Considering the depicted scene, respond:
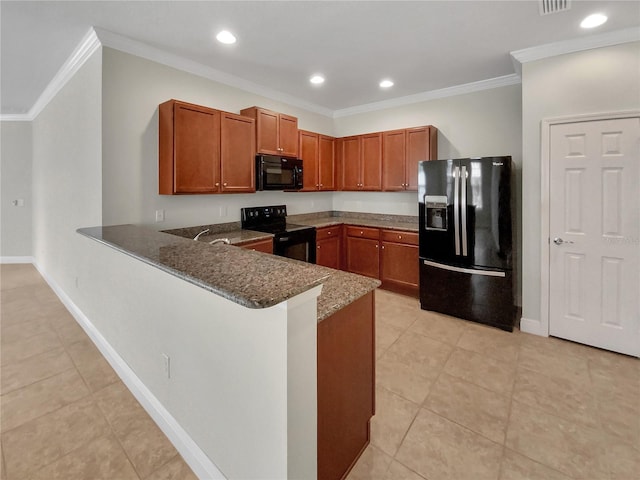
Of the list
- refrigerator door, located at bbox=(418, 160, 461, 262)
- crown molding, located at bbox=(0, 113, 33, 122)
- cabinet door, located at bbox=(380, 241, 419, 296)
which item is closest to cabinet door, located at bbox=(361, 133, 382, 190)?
cabinet door, located at bbox=(380, 241, 419, 296)

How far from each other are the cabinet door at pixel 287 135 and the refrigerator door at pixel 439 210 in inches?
65.7

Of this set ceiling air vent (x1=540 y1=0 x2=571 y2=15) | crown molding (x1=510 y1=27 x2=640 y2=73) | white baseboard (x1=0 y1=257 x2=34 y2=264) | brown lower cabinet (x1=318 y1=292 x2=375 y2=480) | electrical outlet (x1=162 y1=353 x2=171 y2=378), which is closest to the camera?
brown lower cabinet (x1=318 y1=292 x2=375 y2=480)

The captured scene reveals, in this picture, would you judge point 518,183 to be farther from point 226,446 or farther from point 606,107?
point 226,446

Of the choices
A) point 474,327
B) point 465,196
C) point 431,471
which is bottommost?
point 431,471

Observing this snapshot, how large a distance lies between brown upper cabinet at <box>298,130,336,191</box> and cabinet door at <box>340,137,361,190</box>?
0.62 ft

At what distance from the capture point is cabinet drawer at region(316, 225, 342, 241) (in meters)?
4.36

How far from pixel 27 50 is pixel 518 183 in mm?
5127

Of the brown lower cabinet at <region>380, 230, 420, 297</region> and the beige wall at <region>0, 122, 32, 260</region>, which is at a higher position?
the beige wall at <region>0, 122, 32, 260</region>

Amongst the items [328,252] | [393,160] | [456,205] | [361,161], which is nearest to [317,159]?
[361,161]

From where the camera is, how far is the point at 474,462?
162 centimetres

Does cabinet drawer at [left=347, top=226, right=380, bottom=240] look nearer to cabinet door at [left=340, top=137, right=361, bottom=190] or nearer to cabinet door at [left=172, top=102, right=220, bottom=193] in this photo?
cabinet door at [left=340, top=137, right=361, bottom=190]

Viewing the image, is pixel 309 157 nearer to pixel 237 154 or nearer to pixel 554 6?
pixel 237 154

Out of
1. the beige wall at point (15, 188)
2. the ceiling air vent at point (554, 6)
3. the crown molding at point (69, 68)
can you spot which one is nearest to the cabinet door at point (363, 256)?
the ceiling air vent at point (554, 6)

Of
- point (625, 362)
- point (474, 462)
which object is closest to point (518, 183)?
point (625, 362)
